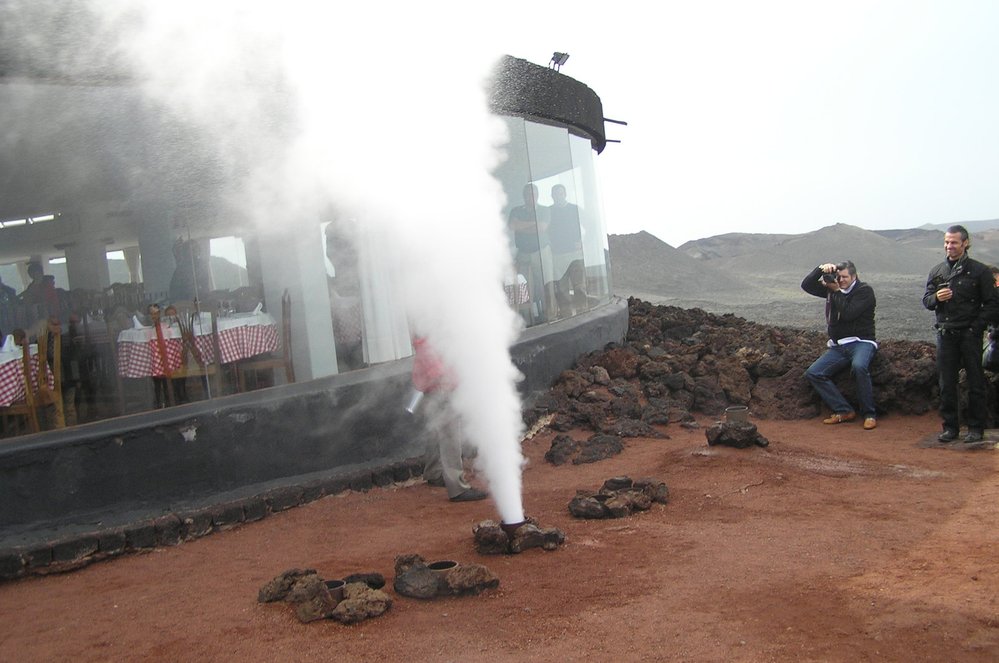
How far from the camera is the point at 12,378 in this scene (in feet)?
22.2

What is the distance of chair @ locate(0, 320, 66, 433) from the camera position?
6727mm

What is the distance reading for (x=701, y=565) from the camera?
197 inches

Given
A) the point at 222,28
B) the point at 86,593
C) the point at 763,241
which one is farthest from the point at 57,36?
the point at 763,241

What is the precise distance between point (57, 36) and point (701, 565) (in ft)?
19.4

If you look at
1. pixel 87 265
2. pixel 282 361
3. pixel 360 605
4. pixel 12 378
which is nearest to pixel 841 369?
pixel 282 361

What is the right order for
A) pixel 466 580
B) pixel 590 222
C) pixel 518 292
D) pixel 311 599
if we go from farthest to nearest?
pixel 590 222 < pixel 518 292 < pixel 466 580 < pixel 311 599

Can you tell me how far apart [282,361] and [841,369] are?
19.8ft

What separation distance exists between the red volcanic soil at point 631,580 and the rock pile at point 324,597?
64mm

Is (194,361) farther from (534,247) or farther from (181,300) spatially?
(534,247)

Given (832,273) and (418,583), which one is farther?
(832,273)

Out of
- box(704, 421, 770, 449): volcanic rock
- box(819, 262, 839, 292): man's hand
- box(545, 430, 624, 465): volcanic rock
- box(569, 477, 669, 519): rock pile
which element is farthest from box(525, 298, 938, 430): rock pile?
box(569, 477, 669, 519): rock pile

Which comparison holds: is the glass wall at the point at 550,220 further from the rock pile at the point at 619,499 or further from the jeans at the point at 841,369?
the rock pile at the point at 619,499

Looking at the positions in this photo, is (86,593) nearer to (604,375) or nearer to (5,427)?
(5,427)

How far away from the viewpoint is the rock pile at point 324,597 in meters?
4.46
